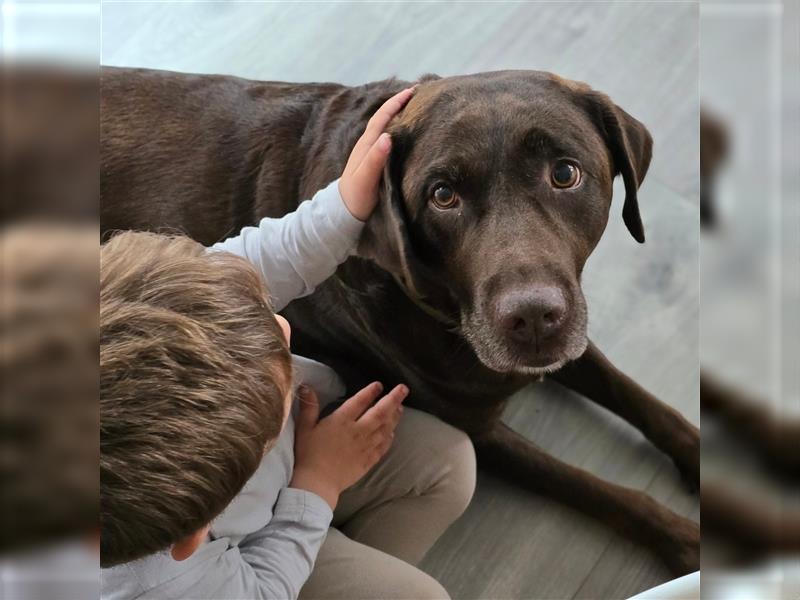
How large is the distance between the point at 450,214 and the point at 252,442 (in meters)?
0.33

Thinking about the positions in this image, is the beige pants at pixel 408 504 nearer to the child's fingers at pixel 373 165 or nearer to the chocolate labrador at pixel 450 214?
the chocolate labrador at pixel 450 214

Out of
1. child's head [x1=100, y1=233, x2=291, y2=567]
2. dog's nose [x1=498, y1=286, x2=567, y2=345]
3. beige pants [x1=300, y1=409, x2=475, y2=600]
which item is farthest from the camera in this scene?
beige pants [x1=300, y1=409, x2=475, y2=600]

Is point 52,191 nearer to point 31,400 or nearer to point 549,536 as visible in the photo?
point 31,400

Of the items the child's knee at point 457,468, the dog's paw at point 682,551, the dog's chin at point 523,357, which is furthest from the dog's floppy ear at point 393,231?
the dog's paw at point 682,551

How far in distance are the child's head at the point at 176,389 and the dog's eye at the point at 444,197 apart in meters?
0.22

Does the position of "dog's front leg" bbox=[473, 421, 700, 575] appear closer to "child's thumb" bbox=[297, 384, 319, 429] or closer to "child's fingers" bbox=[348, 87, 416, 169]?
"child's thumb" bbox=[297, 384, 319, 429]

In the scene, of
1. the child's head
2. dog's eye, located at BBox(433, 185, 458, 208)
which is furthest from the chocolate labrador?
the child's head

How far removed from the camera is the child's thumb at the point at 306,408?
1019mm

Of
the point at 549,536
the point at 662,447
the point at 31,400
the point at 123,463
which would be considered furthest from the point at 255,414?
the point at 662,447

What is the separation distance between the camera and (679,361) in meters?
1.06

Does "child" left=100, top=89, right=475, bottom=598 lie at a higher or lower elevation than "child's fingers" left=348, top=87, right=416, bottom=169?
lower

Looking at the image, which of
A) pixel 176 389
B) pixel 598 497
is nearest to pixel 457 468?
pixel 598 497

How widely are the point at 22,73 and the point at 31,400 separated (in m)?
0.21

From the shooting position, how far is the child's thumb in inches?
40.1
